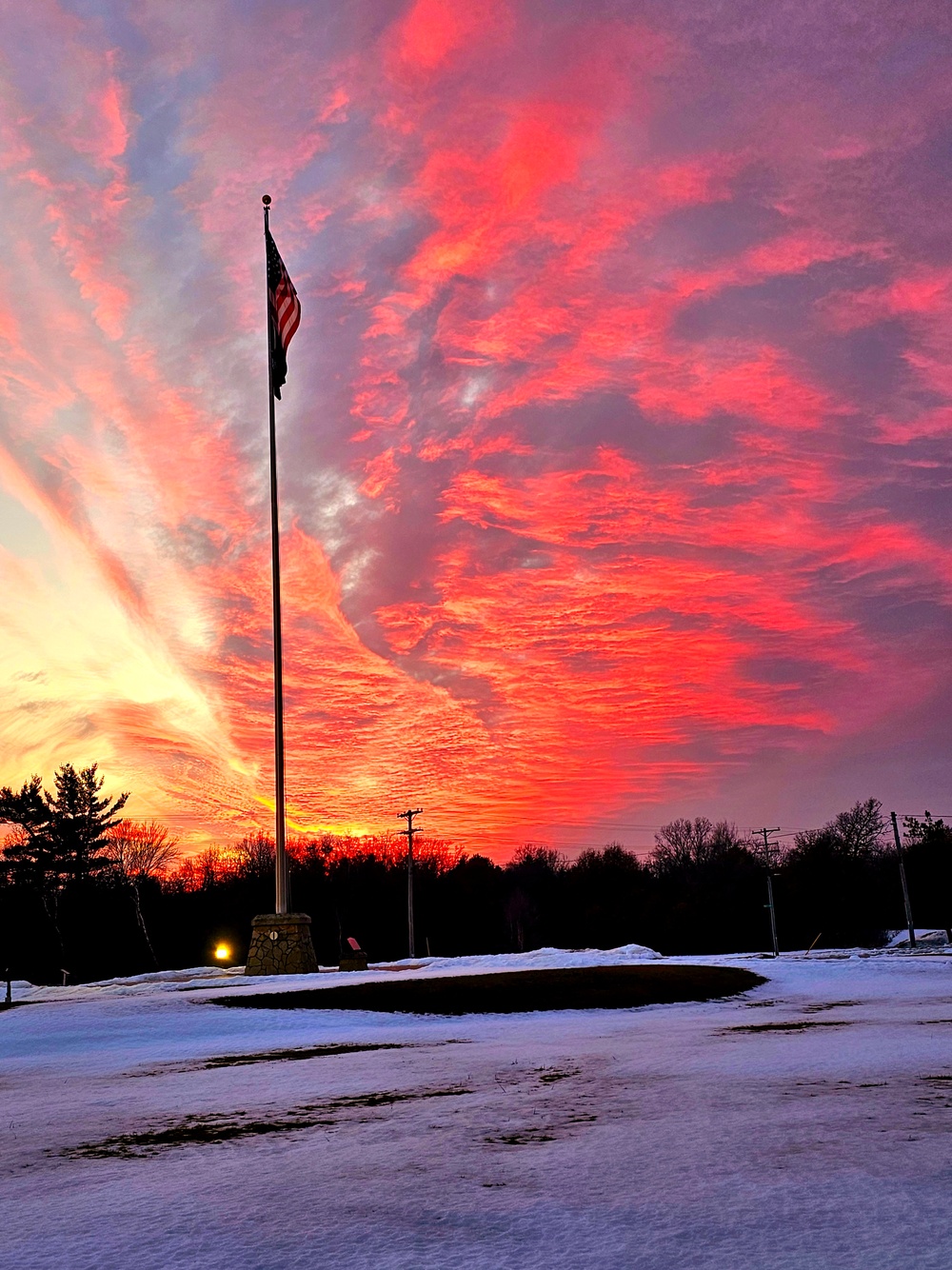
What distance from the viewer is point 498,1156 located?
21.3ft

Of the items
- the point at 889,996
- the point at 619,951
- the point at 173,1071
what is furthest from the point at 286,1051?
the point at 619,951

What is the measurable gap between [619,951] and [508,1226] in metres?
33.5

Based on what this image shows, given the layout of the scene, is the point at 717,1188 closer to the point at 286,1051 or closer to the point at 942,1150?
the point at 942,1150

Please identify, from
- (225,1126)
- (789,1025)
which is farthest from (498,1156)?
(789,1025)

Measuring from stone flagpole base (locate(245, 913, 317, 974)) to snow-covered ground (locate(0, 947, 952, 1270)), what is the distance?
577 inches

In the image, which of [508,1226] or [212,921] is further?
[212,921]

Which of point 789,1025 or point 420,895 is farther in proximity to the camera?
point 420,895

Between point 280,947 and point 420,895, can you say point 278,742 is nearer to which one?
point 280,947

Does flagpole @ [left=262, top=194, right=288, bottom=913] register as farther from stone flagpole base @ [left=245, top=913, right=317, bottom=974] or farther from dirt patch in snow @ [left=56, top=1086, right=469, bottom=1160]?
dirt patch in snow @ [left=56, top=1086, right=469, bottom=1160]

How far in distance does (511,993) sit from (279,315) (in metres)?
19.8

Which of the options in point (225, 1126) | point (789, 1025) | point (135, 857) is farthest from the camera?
point (135, 857)

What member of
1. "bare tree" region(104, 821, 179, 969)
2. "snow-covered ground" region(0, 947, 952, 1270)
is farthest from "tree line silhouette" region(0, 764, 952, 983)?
"snow-covered ground" region(0, 947, 952, 1270)

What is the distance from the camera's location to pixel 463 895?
326ft

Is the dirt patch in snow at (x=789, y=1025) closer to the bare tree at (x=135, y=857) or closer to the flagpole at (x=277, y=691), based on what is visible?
the flagpole at (x=277, y=691)
